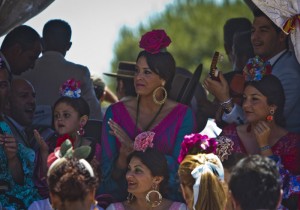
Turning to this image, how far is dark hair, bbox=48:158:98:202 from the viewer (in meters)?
6.82

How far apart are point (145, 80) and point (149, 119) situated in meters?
0.31

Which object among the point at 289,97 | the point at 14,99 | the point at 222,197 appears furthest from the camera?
the point at 14,99

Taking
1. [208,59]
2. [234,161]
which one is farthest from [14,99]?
[208,59]

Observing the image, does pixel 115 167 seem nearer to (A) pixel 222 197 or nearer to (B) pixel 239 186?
(A) pixel 222 197

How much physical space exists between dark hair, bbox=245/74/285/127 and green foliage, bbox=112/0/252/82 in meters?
25.2

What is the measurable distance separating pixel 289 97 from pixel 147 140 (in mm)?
1222

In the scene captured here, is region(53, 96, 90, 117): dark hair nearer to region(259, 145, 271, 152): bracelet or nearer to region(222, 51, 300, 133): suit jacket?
region(222, 51, 300, 133): suit jacket

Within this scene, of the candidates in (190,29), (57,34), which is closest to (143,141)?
(57,34)

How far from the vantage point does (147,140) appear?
8.84 m

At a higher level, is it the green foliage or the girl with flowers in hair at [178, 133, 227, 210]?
the girl with flowers in hair at [178, 133, 227, 210]

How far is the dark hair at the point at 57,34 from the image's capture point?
1066 cm

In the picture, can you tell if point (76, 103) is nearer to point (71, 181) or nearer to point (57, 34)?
point (57, 34)


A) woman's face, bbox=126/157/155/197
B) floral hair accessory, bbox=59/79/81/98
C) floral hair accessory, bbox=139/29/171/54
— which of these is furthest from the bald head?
woman's face, bbox=126/157/155/197

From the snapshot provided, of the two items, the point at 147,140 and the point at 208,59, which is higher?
the point at 147,140
